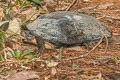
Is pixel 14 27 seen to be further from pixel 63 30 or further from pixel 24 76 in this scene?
pixel 24 76

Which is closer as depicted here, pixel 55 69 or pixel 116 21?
pixel 55 69

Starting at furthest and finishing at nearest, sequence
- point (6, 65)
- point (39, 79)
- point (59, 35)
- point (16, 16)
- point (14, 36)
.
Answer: point (16, 16)
point (14, 36)
point (59, 35)
point (6, 65)
point (39, 79)

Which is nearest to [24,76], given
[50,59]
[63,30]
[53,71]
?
[53,71]

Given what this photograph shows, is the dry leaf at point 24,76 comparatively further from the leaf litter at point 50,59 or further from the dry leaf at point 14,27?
the dry leaf at point 14,27

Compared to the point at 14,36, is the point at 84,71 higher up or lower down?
lower down

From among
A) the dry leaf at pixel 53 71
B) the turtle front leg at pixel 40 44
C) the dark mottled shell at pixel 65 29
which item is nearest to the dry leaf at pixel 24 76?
the dry leaf at pixel 53 71

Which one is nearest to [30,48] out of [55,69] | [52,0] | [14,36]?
[14,36]

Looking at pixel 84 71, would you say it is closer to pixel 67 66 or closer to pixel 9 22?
pixel 67 66
